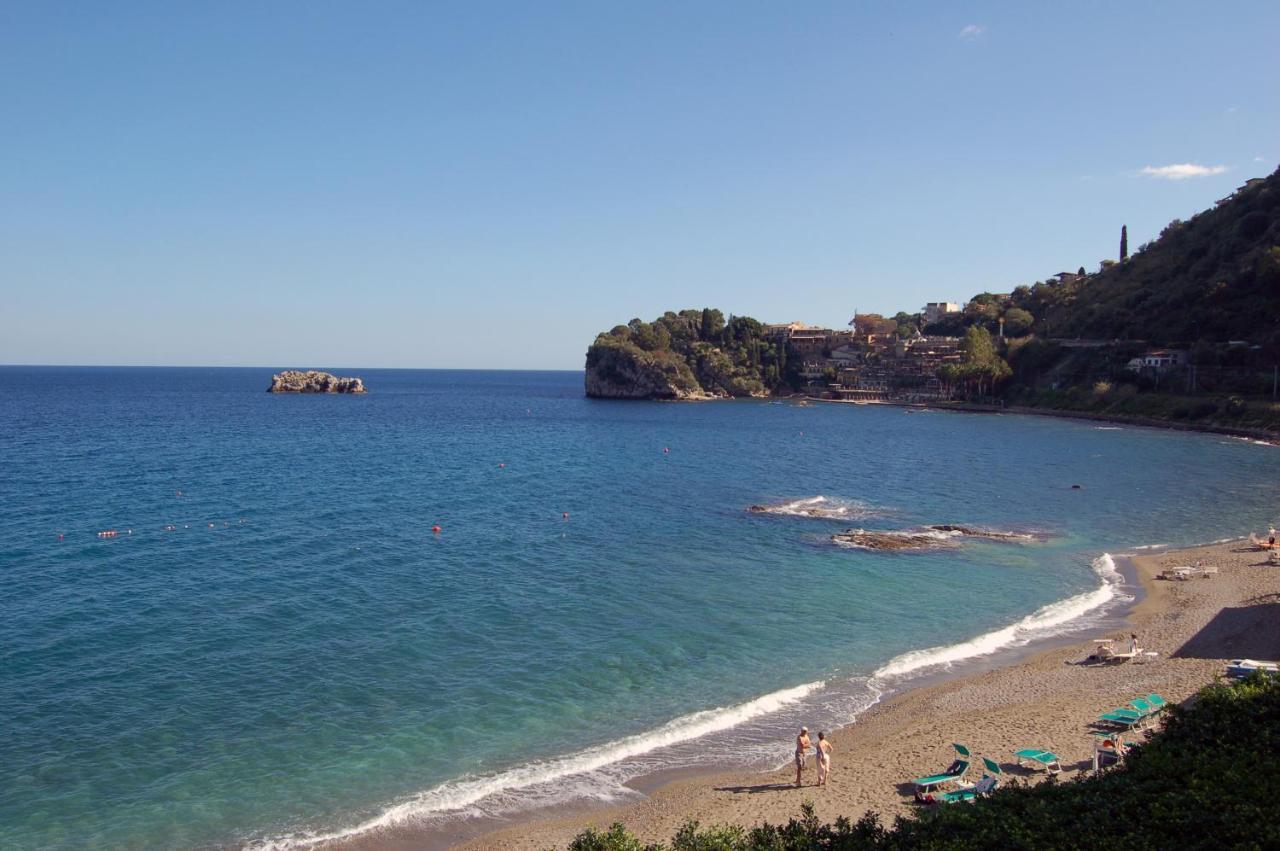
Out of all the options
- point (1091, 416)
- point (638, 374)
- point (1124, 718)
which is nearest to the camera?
point (1124, 718)

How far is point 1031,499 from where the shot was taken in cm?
5716

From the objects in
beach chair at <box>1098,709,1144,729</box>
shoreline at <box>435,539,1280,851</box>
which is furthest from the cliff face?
beach chair at <box>1098,709,1144,729</box>

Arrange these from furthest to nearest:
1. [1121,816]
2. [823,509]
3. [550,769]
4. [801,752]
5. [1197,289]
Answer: [1197,289], [823,509], [550,769], [801,752], [1121,816]

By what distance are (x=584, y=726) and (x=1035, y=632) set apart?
58.7 feet

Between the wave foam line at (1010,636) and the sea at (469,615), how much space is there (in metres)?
0.15

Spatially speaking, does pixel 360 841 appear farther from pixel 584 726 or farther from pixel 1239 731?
pixel 1239 731

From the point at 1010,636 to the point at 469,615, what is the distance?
20034 mm

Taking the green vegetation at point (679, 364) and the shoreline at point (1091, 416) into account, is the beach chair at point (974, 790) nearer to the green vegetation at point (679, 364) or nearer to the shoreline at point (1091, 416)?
the shoreline at point (1091, 416)

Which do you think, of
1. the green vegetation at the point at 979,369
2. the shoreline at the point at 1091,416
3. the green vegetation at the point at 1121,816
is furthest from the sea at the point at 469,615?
the green vegetation at the point at 979,369

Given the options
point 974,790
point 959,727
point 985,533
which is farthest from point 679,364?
point 974,790

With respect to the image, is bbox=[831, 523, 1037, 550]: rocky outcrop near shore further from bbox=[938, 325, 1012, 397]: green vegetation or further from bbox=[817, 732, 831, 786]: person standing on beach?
bbox=[938, 325, 1012, 397]: green vegetation

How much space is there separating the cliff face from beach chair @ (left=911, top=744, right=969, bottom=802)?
16267 cm

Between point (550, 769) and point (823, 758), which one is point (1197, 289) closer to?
point (823, 758)

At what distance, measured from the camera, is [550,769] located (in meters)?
19.5
